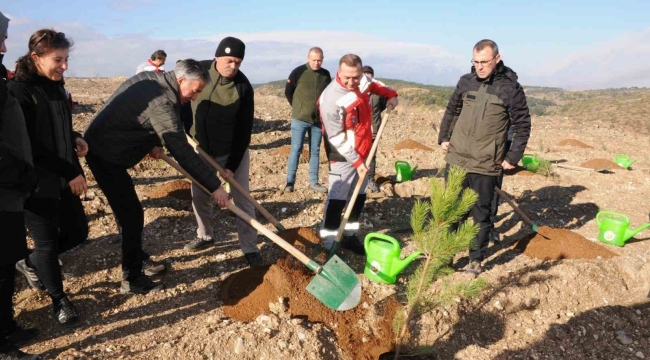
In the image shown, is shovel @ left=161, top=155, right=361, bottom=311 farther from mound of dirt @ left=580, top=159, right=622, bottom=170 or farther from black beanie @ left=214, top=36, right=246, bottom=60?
mound of dirt @ left=580, top=159, right=622, bottom=170

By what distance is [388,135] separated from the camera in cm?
1025

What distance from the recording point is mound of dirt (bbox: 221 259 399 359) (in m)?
2.77

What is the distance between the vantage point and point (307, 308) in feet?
9.56

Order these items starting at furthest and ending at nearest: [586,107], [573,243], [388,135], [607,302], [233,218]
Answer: [586,107], [388,135], [233,218], [573,243], [607,302]

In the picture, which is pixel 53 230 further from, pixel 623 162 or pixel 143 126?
pixel 623 162

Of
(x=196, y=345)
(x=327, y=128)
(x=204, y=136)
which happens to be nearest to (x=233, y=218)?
(x=204, y=136)

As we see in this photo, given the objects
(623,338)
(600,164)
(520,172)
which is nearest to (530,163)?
(520,172)

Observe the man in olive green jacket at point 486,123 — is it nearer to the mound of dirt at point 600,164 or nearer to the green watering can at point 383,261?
the green watering can at point 383,261

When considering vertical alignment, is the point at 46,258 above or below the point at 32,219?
below

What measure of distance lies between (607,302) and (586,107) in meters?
43.5

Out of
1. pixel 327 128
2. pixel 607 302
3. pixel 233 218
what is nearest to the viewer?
pixel 327 128

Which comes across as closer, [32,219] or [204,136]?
[32,219]

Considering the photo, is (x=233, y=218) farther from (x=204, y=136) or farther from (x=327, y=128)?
(x=327, y=128)

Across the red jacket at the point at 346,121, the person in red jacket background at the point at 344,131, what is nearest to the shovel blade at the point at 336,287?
the person in red jacket background at the point at 344,131
